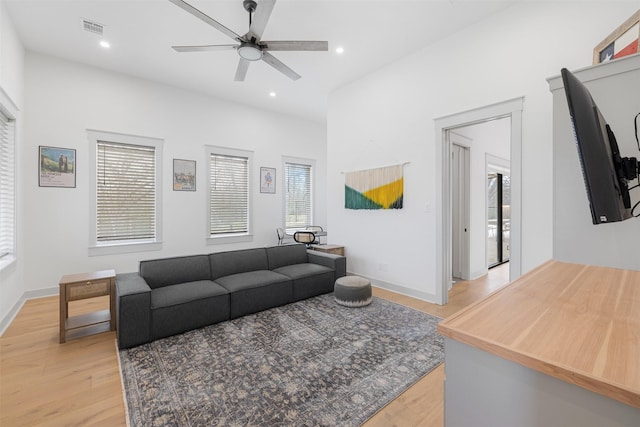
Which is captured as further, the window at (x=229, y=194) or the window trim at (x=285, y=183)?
the window trim at (x=285, y=183)

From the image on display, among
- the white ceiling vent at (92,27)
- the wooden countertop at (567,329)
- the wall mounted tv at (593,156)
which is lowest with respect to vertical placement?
the wooden countertop at (567,329)

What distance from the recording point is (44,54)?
3865 millimetres

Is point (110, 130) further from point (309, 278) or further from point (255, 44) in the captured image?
point (309, 278)

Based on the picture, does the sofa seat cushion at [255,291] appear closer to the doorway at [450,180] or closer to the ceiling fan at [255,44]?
the doorway at [450,180]

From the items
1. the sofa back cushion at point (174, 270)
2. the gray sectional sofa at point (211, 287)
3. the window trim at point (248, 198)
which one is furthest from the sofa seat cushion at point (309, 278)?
the window trim at point (248, 198)

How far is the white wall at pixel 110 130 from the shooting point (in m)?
3.83

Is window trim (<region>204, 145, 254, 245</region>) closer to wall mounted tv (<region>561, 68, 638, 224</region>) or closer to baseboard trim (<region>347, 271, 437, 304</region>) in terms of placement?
baseboard trim (<region>347, 271, 437, 304</region>)

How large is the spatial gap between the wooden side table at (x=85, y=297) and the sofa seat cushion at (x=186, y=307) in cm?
45

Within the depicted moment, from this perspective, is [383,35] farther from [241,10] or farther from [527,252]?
[527,252]

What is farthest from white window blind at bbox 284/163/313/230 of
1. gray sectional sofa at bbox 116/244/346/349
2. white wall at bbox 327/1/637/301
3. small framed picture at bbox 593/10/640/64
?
small framed picture at bbox 593/10/640/64

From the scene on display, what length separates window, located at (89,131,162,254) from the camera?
4.31m

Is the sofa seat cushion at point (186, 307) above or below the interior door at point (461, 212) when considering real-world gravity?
below

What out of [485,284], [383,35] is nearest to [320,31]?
[383,35]

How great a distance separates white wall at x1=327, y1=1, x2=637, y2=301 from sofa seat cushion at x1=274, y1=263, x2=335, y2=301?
92 cm
